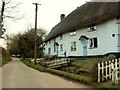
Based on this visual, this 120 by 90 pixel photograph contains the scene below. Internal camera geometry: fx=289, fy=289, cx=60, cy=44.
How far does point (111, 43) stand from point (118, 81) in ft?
55.1

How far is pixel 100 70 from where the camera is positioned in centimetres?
1762

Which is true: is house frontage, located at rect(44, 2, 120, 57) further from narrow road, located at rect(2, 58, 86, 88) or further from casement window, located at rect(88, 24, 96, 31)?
narrow road, located at rect(2, 58, 86, 88)

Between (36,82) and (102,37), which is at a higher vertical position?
(102,37)

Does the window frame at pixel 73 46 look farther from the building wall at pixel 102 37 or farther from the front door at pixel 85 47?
the front door at pixel 85 47

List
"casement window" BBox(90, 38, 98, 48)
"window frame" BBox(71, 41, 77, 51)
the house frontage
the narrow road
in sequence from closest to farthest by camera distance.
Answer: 1. the narrow road
2. the house frontage
3. "casement window" BBox(90, 38, 98, 48)
4. "window frame" BBox(71, 41, 77, 51)

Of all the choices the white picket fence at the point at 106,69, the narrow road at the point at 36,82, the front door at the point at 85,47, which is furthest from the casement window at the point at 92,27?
the white picket fence at the point at 106,69

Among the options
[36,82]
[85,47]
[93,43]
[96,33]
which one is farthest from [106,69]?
[85,47]

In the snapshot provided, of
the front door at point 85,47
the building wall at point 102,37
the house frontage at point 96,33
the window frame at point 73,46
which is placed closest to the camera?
the house frontage at point 96,33

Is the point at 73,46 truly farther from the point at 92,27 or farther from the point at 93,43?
the point at 92,27

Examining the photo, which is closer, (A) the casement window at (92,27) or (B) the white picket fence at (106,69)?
(B) the white picket fence at (106,69)

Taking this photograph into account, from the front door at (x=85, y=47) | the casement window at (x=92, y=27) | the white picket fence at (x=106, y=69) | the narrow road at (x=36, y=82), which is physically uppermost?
the casement window at (x=92, y=27)

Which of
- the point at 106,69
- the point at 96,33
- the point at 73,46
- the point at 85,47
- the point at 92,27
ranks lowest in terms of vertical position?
the point at 106,69

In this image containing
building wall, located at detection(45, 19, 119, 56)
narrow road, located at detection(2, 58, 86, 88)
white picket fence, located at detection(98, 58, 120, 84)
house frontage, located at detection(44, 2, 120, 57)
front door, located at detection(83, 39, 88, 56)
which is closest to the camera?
white picket fence, located at detection(98, 58, 120, 84)

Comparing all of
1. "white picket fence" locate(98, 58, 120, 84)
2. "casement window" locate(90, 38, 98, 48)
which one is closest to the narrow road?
"white picket fence" locate(98, 58, 120, 84)
